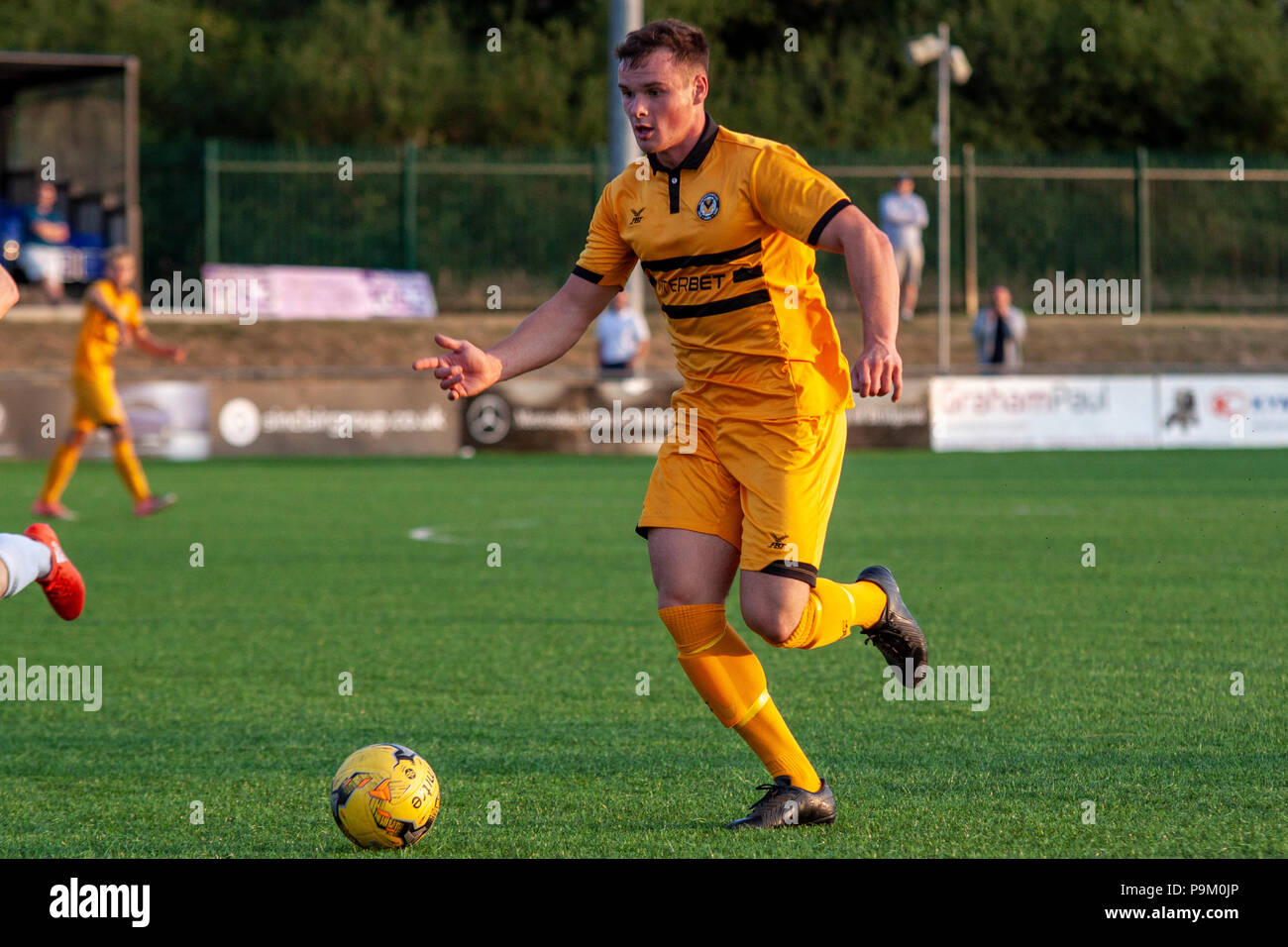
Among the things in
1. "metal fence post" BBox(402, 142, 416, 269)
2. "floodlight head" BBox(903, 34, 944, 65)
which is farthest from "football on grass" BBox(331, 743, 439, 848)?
"metal fence post" BBox(402, 142, 416, 269)

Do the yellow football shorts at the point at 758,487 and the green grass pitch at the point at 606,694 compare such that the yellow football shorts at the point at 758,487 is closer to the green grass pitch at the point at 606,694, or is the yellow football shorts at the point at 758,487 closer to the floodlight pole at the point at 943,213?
the green grass pitch at the point at 606,694

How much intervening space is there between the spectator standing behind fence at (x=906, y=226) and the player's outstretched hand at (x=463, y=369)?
21579mm

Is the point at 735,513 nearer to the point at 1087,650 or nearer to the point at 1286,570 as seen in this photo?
the point at 1087,650

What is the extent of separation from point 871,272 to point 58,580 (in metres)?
3.09

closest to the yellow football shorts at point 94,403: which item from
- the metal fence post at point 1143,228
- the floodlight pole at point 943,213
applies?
the floodlight pole at point 943,213

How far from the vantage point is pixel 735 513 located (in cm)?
523

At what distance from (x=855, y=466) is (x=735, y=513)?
48.8ft

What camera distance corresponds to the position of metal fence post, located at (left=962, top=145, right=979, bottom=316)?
95.3ft

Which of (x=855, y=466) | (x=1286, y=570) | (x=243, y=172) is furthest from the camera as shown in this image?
(x=243, y=172)

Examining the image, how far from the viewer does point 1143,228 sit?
29828 mm

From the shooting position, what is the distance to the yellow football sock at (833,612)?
17.1 feet

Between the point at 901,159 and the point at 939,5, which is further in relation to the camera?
the point at 939,5

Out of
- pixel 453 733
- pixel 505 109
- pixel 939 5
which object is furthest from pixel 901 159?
pixel 453 733

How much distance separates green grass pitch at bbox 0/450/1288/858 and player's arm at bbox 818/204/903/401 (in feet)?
4.25
